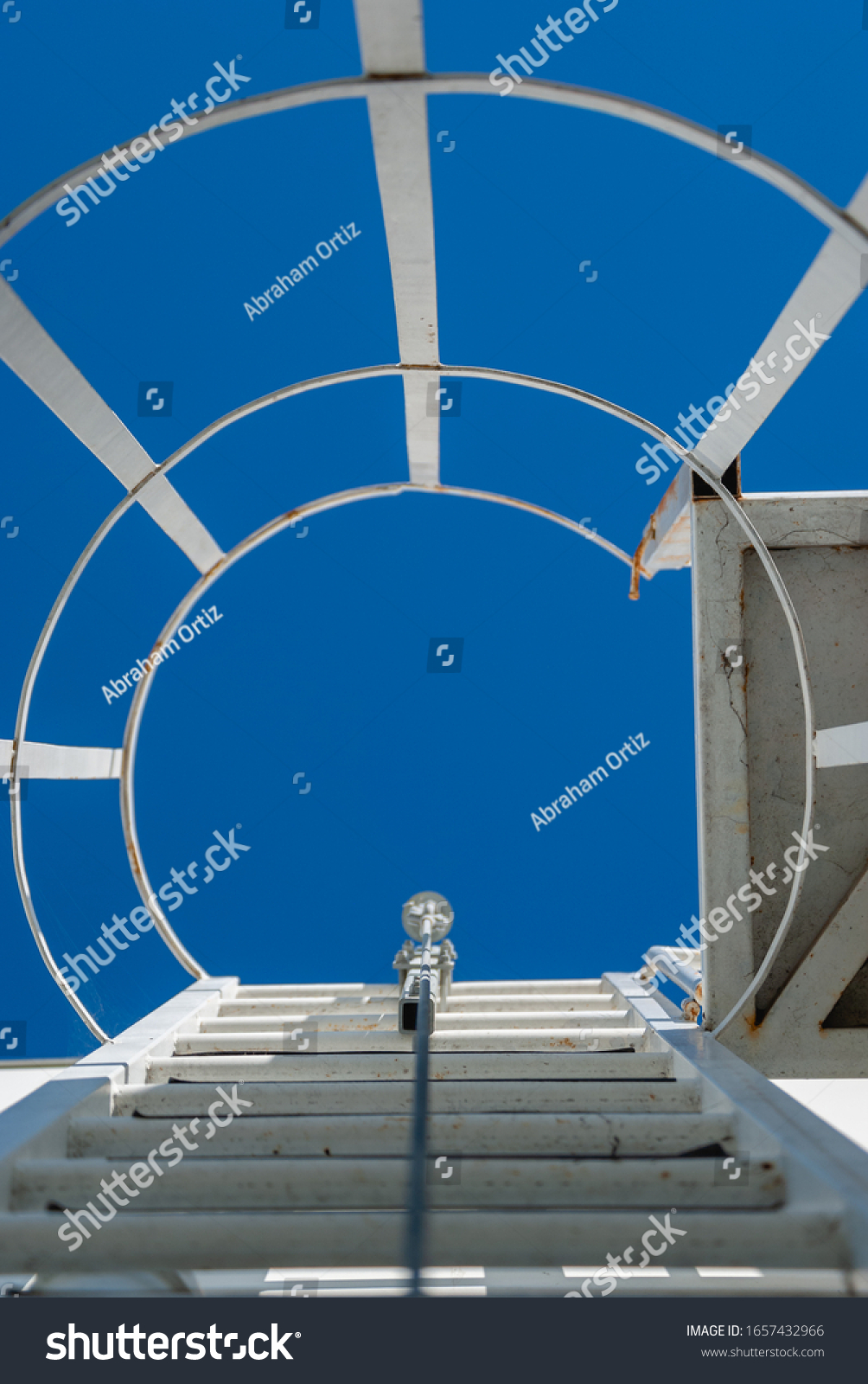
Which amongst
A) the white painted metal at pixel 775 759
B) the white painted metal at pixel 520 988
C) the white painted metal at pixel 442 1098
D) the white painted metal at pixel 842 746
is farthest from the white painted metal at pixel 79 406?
the white painted metal at pixel 842 746

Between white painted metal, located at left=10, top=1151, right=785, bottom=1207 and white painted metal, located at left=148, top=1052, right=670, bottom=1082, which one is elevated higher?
→ white painted metal, located at left=148, top=1052, right=670, bottom=1082

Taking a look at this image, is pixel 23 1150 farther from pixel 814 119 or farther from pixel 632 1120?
pixel 814 119

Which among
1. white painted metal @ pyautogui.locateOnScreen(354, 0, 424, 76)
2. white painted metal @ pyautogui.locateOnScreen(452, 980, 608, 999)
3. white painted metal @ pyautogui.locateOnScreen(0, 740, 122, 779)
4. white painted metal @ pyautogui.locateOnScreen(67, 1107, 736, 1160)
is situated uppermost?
white painted metal @ pyautogui.locateOnScreen(354, 0, 424, 76)

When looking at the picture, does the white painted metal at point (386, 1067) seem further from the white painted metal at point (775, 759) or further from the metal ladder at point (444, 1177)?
the white painted metal at point (775, 759)

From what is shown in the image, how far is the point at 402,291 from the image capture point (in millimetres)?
4730

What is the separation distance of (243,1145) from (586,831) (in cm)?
1577

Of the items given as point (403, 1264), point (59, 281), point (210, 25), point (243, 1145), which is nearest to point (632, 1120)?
point (243, 1145)

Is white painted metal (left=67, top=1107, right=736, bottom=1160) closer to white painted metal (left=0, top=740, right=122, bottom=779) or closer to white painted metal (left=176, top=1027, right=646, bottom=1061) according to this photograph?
white painted metal (left=176, top=1027, right=646, bottom=1061)

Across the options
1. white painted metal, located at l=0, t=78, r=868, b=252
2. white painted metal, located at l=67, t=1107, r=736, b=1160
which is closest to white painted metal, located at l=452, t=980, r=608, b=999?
white painted metal, located at l=67, t=1107, r=736, b=1160

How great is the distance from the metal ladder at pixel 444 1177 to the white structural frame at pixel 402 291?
166 centimetres

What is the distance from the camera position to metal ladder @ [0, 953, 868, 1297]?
3062 mm

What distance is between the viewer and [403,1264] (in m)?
2.48

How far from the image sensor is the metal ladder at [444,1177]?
306 centimetres

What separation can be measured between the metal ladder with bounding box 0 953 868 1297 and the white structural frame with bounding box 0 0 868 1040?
166cm
